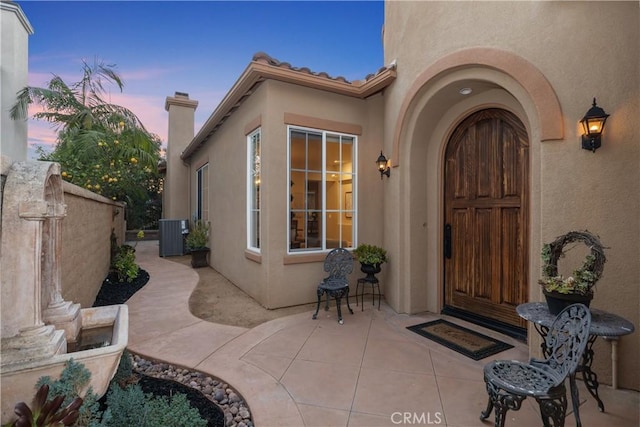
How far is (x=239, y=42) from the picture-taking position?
24.3 ft

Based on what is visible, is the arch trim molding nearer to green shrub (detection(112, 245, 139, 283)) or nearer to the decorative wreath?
the decorative wreath

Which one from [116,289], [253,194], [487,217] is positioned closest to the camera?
[487,217]

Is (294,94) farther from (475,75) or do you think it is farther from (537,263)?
(537,263)

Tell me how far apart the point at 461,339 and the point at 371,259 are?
5.86ft

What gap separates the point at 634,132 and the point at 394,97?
128 inches

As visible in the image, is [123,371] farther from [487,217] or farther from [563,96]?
[563,96]

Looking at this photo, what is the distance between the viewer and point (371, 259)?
5137 millimetres

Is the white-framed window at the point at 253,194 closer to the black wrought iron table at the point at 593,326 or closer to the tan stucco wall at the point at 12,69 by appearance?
the tan stucco wall at the point at 12,69

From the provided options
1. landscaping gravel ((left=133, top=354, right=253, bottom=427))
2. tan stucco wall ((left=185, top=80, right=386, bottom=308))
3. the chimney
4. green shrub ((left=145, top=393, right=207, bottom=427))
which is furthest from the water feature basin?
the chimney

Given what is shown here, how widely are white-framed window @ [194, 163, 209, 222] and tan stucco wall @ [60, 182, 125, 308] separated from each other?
146 inches

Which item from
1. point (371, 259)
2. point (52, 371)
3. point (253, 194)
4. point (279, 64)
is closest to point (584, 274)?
point (371, 259)

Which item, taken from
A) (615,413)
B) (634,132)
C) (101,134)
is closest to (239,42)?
(101,134)

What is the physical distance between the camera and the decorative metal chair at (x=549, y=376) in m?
1.96

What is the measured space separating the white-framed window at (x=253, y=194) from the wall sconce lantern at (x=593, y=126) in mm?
4827
